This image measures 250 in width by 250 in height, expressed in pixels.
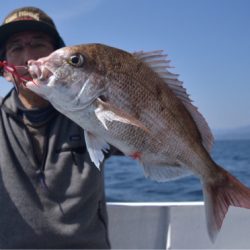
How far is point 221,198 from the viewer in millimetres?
2061

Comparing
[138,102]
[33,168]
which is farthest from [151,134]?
[33,168]

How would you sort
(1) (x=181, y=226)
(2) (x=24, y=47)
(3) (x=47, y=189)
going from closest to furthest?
(3) (x=47, y=189) → (2) (x=24, y=47) → (1) (x=181, y=226)

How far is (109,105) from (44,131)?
4.30 ft

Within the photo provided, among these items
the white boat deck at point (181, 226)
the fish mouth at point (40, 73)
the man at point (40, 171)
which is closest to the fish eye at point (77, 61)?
the fish mouth at point (40, 73)

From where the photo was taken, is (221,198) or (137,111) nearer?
(137,111)

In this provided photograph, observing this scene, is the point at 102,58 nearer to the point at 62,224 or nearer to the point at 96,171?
the point at 96,171

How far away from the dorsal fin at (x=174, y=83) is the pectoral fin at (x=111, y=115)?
0.33m

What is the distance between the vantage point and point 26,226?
2.70 m

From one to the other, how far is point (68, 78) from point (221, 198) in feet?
3.37

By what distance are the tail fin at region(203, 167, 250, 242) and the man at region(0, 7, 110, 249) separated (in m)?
1.01

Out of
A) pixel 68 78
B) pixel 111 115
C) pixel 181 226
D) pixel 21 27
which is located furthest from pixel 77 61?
pixel 181 226

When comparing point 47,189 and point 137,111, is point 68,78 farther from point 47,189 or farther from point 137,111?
point 47,189

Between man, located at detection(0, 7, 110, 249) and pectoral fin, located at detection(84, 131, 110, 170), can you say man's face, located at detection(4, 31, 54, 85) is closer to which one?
man, located at detection(0, 7, 110, 249)

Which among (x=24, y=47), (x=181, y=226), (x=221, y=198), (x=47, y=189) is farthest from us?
(x=181, y=226)
